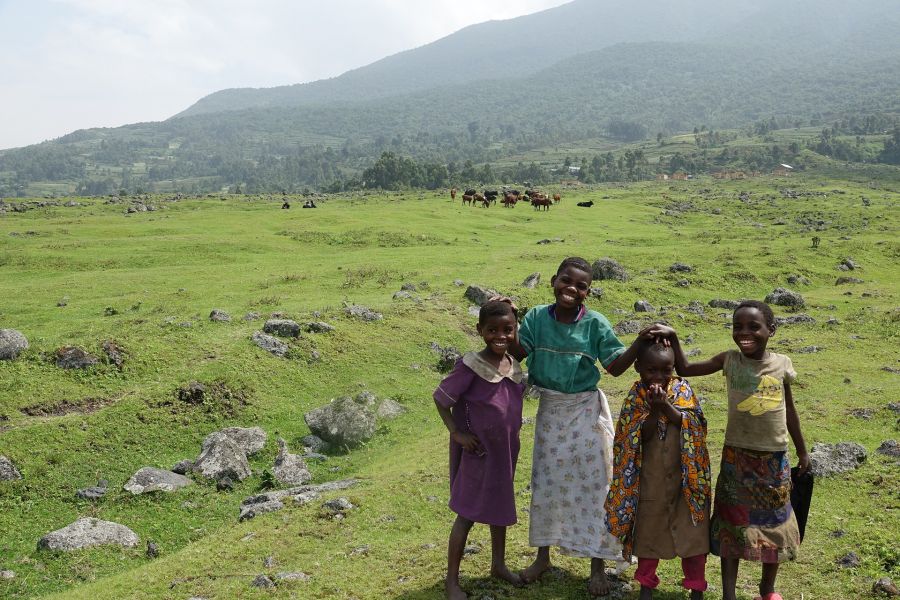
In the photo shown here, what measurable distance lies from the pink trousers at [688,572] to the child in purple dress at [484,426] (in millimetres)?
1001

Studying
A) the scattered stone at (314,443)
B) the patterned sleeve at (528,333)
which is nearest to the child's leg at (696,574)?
the patterned sleeve at (528,333)

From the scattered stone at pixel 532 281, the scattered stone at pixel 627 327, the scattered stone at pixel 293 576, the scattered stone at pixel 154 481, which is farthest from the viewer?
the scattered stone at pixel 532 281

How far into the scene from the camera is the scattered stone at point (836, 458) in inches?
290

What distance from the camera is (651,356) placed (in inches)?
185

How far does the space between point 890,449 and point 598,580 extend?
472 cm

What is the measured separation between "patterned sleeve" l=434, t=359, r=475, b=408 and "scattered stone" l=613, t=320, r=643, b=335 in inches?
480

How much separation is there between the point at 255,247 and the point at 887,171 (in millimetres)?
94394

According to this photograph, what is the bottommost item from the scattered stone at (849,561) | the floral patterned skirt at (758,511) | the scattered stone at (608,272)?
the scattered stone at (608,272)

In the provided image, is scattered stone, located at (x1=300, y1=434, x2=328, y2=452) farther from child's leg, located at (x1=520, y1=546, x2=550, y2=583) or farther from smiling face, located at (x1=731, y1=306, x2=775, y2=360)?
smiling face, located at (x1=731, y1=306, x2=775, y2=360)

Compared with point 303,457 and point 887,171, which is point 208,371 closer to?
point 303,457

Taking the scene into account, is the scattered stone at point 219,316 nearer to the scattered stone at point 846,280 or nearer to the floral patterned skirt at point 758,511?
the floral patterned skirt at point 758,511

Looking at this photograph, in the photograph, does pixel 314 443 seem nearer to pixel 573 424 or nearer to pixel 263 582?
pixel 263 582

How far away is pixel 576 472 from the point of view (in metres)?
5.26

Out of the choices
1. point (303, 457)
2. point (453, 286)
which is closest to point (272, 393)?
point (303, 457)
